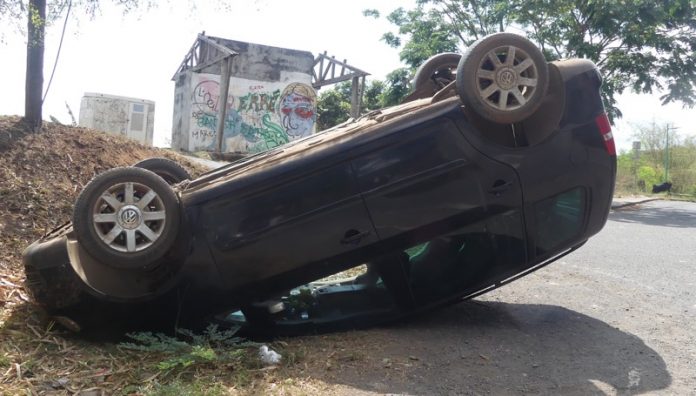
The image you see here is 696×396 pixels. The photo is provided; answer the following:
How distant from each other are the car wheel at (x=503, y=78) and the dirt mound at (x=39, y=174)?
3.72 m

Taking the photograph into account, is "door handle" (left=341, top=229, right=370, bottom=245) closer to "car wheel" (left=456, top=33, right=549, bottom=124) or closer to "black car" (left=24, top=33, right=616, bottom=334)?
"black car" (left=24, top=33, right=616, bottom=334)

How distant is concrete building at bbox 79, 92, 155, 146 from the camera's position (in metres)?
16.4

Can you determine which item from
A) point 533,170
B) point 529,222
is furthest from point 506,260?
A: point 533,170

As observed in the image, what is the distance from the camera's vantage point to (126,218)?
12.8 feet

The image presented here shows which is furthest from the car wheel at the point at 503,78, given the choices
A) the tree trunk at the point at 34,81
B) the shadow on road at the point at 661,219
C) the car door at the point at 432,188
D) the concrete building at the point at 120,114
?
the concrete building at the point at 120,114

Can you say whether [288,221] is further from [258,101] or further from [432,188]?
[258,101]

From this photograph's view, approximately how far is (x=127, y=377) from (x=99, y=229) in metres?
0.93

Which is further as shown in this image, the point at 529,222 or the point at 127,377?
the point at 529,222

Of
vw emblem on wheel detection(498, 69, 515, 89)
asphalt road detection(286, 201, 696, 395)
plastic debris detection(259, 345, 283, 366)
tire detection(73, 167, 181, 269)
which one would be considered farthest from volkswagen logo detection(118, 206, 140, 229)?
vw emblem on wheel detection(498, 69, 515, 89)

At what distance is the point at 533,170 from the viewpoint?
418cm

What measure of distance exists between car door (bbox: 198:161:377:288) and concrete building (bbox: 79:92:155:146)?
43.5ft

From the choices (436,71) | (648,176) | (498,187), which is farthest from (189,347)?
(648,176)

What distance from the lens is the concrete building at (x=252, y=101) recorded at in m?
24.8

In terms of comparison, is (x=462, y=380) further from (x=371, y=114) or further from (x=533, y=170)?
(x=371, y=114)
